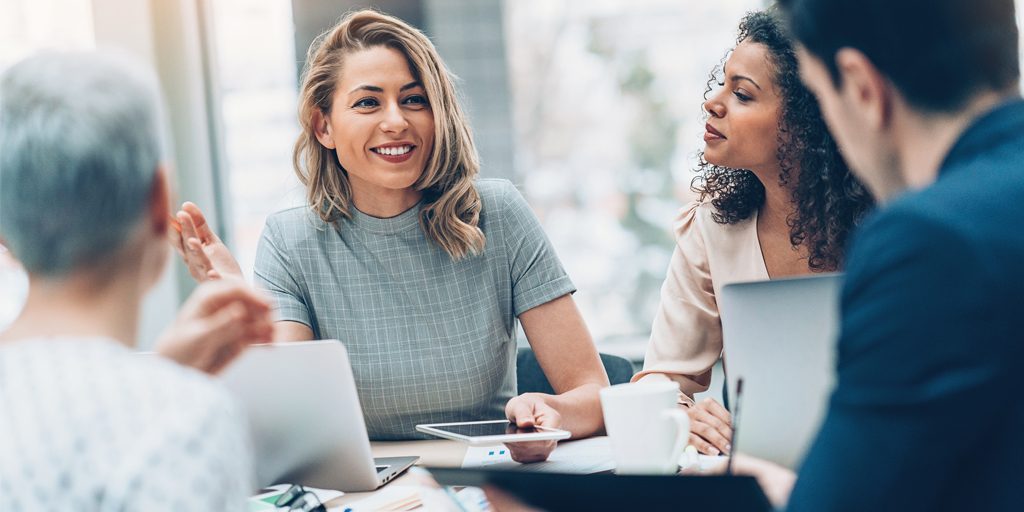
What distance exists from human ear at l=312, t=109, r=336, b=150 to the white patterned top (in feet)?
4.76

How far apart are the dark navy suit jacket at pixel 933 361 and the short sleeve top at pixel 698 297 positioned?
115cm

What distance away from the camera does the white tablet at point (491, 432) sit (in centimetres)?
136

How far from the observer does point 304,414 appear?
4.35ft

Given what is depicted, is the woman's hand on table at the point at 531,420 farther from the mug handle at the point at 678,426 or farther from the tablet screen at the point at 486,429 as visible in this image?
the mug handle at the point at 678,426

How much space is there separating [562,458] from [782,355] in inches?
16.4

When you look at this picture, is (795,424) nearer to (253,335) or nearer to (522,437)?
(522,437)

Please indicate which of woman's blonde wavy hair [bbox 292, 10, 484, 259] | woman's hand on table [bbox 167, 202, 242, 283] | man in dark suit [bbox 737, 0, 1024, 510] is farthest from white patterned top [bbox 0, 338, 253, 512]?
woman's blonde wavy hair [bbox 292, 10, 484, 259]

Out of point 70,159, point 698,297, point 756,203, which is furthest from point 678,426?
point 756,203

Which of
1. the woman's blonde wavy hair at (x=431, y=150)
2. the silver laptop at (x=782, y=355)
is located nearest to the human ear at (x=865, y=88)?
the silver laptop at (x=782, y=355)

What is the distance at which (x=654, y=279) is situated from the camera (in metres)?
3.51

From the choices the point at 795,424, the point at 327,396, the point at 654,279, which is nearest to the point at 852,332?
the point at 795,424

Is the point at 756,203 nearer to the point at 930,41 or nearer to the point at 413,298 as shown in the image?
the point at 413,298

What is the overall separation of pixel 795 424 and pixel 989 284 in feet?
1.78

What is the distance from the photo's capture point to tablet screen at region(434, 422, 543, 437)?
146cm
